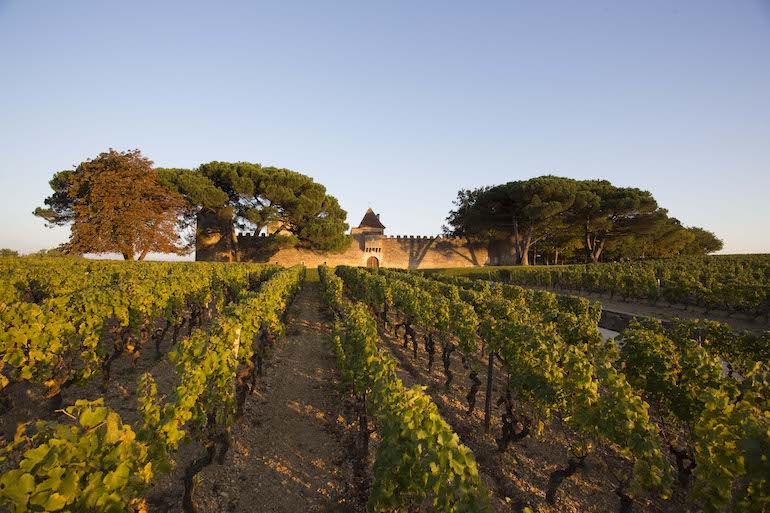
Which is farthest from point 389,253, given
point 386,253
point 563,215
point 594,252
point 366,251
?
point 594,252

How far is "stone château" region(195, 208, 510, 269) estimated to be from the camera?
36781 millimetres

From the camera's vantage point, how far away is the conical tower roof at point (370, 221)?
44.8m

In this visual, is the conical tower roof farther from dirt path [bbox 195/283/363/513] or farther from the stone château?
dirt path [bbox 195/283/363/513]

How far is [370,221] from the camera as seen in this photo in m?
45.3

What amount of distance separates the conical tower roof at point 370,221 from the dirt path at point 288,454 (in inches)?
1484

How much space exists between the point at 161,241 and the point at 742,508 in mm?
32443

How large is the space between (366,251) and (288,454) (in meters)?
36.7

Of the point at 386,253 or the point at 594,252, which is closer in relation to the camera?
the point at 594,252

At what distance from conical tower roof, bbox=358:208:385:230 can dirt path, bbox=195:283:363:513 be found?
37.7m

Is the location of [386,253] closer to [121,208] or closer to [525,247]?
[525,247]

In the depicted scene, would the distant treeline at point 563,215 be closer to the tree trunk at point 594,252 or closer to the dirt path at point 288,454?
the tree trunk at point 594,252

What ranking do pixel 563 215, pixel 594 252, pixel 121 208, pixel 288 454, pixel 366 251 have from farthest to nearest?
1. pixel 594 252
2. pixel 366 251
3. pixel 563 215
4. pixel 121 208
5. pixel 288 454

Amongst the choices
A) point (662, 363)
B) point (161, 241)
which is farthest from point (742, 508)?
point (161, 241)

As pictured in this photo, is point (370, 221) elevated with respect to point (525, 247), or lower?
elevated
